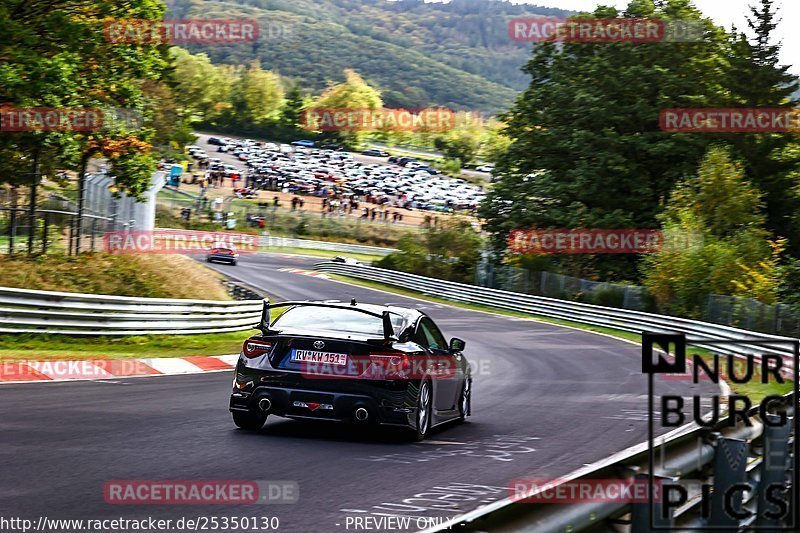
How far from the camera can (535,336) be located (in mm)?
33750

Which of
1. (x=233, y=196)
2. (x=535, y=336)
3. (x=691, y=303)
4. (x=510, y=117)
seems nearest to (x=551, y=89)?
(x=510, y=117)

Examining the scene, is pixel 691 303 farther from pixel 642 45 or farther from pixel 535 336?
pixel 642 45

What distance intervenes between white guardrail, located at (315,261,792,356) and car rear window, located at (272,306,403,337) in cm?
1602

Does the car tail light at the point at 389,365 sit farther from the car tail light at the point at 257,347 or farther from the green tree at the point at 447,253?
the green tree at the point at 447,253

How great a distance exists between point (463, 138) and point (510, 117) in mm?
142139

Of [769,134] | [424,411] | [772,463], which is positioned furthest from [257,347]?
[769,134]

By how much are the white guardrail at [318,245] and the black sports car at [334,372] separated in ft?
238

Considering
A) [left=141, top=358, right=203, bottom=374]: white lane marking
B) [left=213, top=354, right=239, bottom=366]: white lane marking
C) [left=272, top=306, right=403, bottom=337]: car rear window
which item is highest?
[left=272, top=306, right=403, bottom=337]: car rear window

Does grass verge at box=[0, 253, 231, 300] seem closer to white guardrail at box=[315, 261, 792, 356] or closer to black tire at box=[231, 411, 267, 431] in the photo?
white guardrail at box=[315, 261, 792, 356]

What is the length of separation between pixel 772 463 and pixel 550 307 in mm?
38759

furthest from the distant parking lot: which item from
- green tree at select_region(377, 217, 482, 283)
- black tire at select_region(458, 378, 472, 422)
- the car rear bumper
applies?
the car rear bumper

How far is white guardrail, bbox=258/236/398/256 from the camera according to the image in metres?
84.9

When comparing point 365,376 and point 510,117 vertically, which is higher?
point 510,117

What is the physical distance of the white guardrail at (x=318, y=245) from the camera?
278 ft
